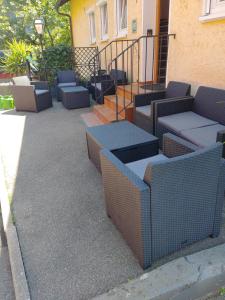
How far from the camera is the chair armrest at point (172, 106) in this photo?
322 centimetres

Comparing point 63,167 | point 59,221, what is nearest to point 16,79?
point 63,167

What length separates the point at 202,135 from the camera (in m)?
2.63

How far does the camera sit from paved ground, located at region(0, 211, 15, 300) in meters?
1.67

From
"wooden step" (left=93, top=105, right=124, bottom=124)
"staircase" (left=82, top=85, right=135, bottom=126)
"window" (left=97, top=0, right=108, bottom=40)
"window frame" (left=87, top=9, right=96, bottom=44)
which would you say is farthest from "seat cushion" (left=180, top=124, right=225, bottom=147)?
"window frame" (left=87, top=9, right=96, bottom=44)

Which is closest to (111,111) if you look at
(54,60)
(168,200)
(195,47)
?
(195,47)

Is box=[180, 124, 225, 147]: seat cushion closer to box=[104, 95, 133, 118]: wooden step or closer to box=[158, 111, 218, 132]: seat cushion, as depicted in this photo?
box=[158, 111, 218, 132]: seat cushion

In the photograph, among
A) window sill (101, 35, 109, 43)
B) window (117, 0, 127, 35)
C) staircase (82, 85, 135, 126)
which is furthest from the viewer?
window sill (101, 35, 109, 43)

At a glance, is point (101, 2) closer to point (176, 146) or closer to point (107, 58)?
point (107, 58)

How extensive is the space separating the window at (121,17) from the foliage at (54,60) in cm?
277

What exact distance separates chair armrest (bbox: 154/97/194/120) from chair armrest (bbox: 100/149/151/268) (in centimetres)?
156

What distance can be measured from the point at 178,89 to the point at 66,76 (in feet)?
15.2

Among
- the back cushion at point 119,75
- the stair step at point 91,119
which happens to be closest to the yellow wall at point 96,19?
the back cushion at point 119,75

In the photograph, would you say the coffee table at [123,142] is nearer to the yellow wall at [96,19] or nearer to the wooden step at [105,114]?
the wooden step at [105,114]

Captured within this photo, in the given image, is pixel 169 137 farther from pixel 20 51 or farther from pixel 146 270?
pixel 20 51
